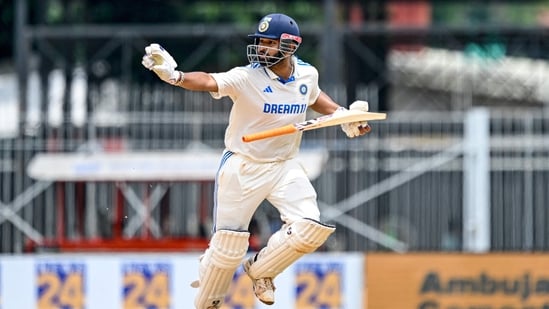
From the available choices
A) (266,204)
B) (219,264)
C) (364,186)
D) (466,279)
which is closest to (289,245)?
(219,264)

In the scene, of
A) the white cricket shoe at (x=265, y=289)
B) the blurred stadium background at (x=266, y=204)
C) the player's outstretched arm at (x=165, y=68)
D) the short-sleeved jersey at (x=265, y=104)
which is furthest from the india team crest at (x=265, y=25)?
the blurred stadium background at (x=266, y=204)

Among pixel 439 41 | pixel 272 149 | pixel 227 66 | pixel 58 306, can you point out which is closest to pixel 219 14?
pixel 227 66

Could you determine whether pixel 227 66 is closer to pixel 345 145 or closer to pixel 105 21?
pixel 105 21

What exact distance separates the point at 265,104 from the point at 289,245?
45.4 inches

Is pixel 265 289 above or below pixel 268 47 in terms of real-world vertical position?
below

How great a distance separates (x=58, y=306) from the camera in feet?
58.7

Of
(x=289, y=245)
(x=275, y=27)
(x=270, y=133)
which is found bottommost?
(x=289, y=245)

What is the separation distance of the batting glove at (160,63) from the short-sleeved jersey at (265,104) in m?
0.74

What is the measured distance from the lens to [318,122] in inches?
496

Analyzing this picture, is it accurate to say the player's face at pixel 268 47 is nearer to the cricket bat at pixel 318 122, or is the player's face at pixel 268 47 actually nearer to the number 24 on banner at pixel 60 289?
the cricket bat at pixel 318 122

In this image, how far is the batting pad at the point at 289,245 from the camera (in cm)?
1286

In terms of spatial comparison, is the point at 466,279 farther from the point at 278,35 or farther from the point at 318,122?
the point at 278,35

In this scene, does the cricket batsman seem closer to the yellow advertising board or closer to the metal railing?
the yellow advertising board

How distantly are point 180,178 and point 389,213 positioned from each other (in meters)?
2.89
